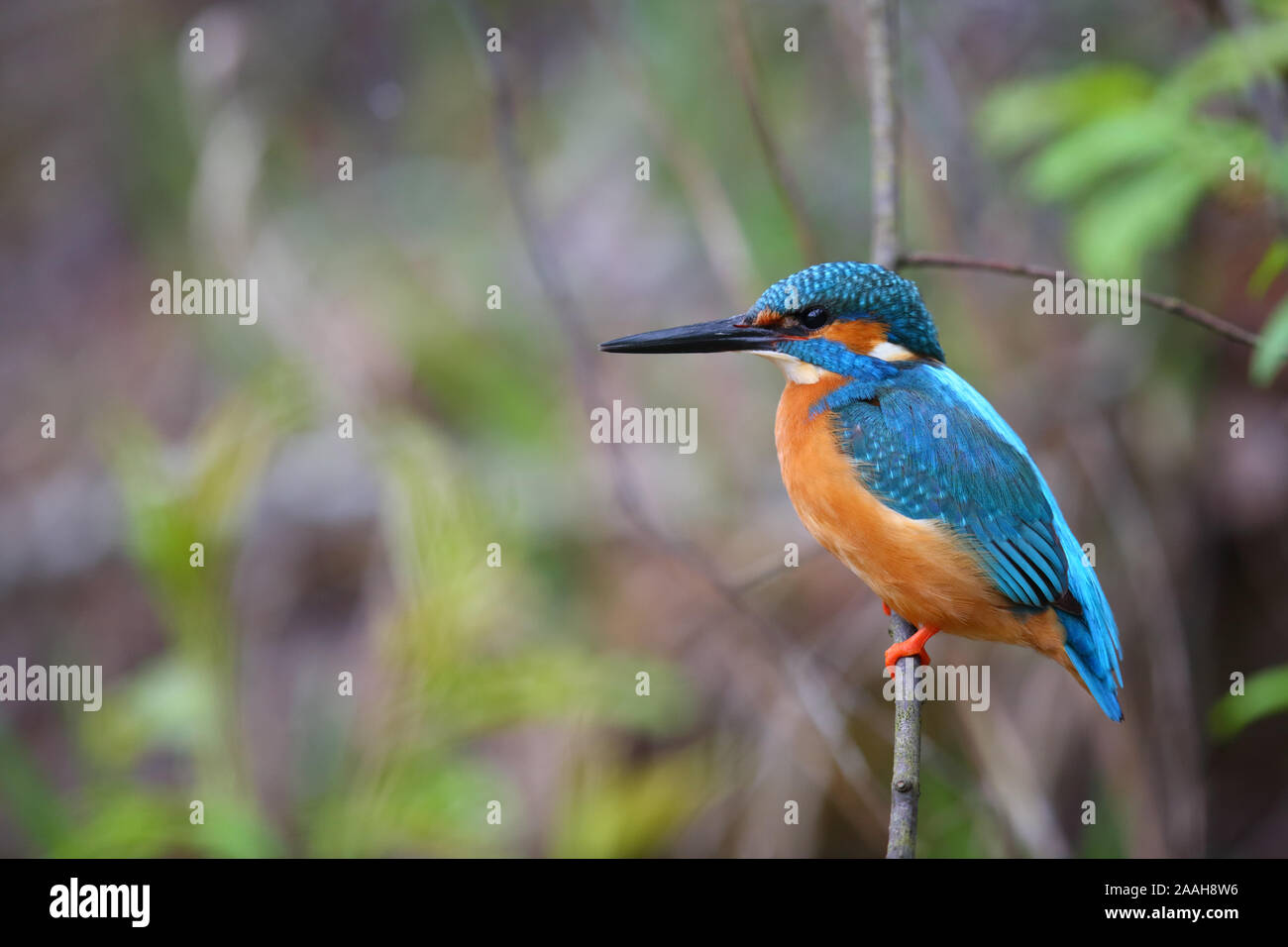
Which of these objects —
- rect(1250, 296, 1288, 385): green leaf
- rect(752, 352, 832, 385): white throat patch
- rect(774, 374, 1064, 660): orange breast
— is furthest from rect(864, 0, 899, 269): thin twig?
rect(1250, 296, 1288, 385): green leaf

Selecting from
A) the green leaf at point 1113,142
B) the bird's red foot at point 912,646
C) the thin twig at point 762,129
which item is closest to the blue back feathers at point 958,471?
the bird's red foot at point 912,646

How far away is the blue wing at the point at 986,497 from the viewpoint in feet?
6.81

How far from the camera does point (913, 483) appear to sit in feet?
6.89

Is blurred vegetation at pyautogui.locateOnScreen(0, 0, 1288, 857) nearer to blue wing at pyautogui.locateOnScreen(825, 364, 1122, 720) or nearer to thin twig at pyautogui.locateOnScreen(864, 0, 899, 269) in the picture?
blue wing at pyautogui.locateOnScreen(825, 364, 1122, 720)

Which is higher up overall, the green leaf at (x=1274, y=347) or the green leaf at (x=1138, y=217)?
the green leaf at (x=1138, y=217)

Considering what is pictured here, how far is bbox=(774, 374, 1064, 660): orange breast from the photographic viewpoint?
81.0 inches

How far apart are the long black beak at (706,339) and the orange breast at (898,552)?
0.59 ft

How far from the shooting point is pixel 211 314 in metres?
5.28

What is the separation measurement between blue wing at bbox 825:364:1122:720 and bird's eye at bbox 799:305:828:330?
0.22 metres

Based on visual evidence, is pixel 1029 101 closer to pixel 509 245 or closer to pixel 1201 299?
pixel 1201 299

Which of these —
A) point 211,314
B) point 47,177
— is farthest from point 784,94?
point 47,177

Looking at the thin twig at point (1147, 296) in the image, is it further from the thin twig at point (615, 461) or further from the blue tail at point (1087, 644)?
the thin twig at point (615, 461)

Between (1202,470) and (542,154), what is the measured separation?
3.26 metres

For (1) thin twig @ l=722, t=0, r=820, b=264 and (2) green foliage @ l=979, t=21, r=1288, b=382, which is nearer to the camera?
(2) green foliage @ l=979, t=21, r=1288, b=382
